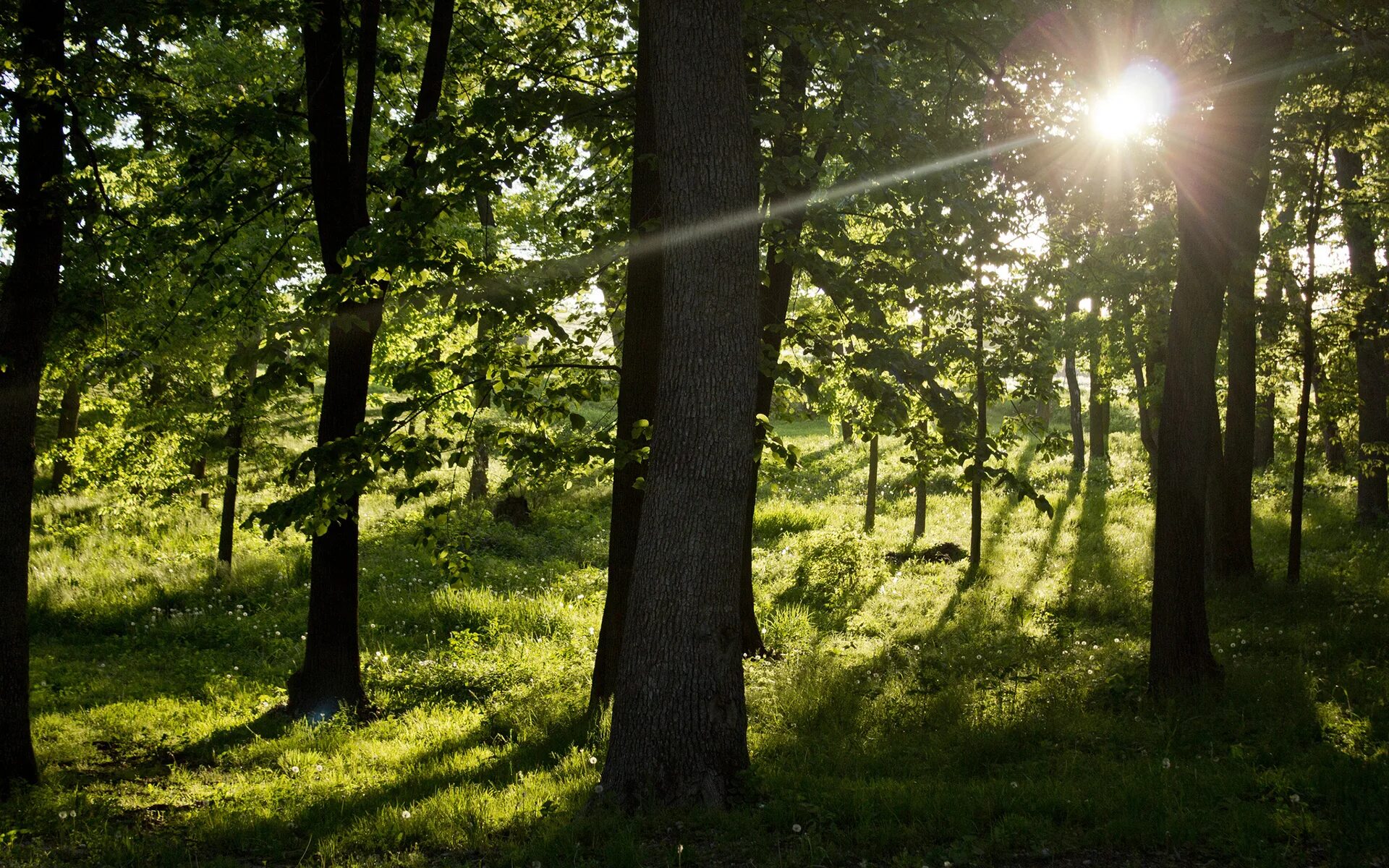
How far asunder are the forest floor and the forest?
6cm

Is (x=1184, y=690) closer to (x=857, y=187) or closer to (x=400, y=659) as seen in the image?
(x=857, y=187)

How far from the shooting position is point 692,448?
218 inches

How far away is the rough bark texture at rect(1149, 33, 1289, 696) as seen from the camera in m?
8.33

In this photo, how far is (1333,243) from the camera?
15.4m

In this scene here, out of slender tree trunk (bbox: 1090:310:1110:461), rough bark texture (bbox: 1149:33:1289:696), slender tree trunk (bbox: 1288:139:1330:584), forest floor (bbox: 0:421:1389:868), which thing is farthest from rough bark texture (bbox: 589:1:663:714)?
slender tree trunk (bbox: 1090:310:1110:461)

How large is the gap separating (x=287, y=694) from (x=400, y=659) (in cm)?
165

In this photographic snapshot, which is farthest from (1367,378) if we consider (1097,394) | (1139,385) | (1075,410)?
(1075,410)

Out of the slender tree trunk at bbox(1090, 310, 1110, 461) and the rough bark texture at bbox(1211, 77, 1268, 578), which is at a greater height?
the slender tree trunk at bbox(1090, 310, 1110, 461)

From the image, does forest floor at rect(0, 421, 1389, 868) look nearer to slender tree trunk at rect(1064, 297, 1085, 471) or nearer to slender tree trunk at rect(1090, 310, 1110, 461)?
slender tree trunk at rect(1090, 310, 1110, 461)

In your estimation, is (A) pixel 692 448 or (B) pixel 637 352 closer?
(A) pixel 692 448

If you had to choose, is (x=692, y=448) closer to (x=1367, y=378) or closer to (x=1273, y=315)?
(x=1273, y=315)

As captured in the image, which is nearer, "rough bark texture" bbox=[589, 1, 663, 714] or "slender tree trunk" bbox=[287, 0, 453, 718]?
"rough bark texture" bbox=[589, 1, 663, 714]

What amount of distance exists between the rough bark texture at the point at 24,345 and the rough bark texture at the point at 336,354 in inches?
98.8

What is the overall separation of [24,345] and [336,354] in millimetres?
3012
